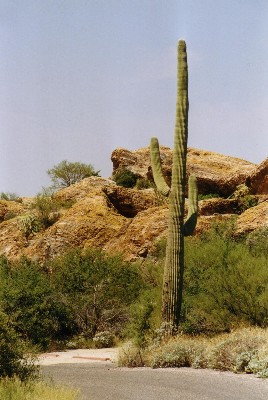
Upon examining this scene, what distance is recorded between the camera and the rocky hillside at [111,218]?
90.9 feet

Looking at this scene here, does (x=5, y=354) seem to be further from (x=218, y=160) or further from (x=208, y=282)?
(x=218, y=160)

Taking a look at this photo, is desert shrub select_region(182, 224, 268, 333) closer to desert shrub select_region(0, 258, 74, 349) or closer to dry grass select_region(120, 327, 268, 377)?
dry grass select_region(120, 327, 268, 377)

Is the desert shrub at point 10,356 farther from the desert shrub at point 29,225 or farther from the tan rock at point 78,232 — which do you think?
the desert shrub at point 29,225

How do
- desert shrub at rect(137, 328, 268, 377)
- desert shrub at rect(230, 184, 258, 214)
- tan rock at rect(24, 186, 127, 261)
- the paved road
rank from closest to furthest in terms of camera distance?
the paved road
desert shrub at rect(137, 328, 268, 377)
tan rock at rect(24, 186, 127, 261)
desert shrub at rect(230, 184, 258, 214)

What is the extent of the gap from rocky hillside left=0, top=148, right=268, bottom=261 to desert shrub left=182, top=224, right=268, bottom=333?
784 centimetres

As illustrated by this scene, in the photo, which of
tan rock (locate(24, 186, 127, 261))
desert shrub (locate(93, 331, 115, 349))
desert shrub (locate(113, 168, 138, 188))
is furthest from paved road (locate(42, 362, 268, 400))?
desert shrub (locate(113, 168, 138, 188))

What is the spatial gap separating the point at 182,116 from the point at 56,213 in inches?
680

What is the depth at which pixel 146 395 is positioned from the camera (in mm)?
10609

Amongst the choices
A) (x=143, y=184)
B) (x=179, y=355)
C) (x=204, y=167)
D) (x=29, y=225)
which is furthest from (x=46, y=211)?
(x=179, y=355)

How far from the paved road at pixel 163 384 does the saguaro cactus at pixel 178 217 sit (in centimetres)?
258

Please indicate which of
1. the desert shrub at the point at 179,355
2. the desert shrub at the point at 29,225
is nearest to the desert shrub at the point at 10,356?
the desert shrub at the point at 179,355

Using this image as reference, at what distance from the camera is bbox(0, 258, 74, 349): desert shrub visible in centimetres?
2177

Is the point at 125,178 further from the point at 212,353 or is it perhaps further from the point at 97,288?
the point at 212,353

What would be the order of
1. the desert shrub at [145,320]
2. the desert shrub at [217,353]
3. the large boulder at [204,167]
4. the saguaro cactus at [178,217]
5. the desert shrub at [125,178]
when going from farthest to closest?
1. the desert shrub at [125,178]
2. the large boulder at [204,167]
3. the saguaro cactus at [178,217]
4. the desert shrub at [145,320]
5. the desert shrub at [217,353]
